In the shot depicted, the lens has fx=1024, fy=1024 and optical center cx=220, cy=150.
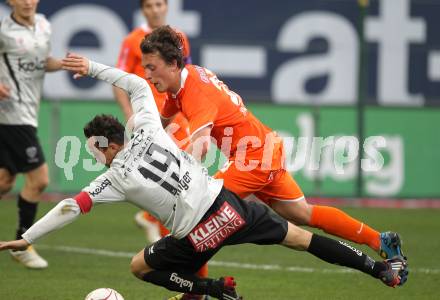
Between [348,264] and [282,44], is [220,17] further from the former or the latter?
[348,264]

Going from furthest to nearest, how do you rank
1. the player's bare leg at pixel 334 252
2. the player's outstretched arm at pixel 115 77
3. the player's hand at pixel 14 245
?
the player's outstretched arm at pixel 115 77
the player's bare leg at pixel 334 252
the player's hand at pixel 14 245

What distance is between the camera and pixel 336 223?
7.49m

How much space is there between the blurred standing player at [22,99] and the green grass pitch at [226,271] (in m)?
0.73

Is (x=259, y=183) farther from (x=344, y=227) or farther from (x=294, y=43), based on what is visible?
(x=294, y=43)

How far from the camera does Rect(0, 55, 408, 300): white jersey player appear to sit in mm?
6297

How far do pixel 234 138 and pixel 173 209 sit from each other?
1.07 meters

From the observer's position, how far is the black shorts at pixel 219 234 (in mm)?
6473

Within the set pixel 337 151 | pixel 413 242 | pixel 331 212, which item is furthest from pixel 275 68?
pixel 331 212

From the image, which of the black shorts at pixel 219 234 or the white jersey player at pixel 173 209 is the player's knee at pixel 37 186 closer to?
the white jersey player at pixel 173 209

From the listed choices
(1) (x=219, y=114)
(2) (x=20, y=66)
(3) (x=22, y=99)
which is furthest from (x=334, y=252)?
(2) (x=20, y=66)

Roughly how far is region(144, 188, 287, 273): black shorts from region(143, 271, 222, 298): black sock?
5 centimetres

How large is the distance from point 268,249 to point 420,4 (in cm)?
789

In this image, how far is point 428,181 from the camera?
15438 mm

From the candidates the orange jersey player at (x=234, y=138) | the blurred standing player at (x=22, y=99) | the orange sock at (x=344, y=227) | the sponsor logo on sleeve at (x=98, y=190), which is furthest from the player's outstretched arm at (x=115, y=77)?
the blurred standing player at (x=22, y=99)
